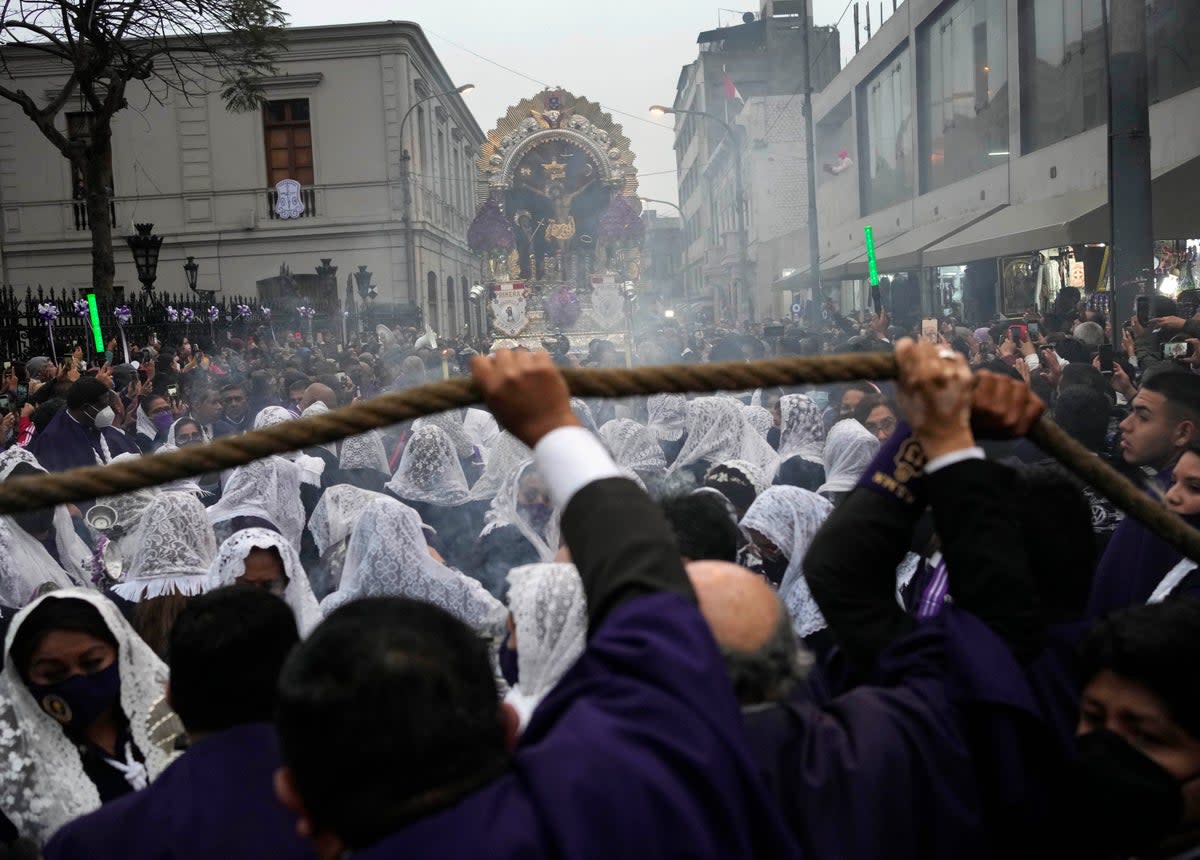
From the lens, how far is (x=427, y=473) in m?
6.41

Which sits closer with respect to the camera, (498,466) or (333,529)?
(333,529)

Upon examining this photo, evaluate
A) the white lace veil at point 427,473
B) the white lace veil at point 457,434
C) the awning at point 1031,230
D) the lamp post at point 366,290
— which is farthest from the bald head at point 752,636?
the lamp post at point 366,290

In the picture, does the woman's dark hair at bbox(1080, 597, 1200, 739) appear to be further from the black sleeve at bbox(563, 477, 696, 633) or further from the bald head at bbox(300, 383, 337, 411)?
the bald head at bbox(300, 383, 337, 411)

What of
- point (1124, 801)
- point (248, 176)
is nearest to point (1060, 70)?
point (1124, 801)

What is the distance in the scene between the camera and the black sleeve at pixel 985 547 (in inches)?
66.5

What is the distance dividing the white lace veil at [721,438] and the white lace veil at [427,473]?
1.35 metres

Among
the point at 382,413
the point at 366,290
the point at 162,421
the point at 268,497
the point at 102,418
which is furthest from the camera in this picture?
the point at 366,290

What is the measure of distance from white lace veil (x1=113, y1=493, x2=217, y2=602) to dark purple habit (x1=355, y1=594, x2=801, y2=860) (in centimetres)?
331

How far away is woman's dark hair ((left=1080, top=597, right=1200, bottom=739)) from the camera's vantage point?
1.70 metres

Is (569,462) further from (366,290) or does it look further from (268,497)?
(366,290)

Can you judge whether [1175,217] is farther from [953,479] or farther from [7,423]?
[953,479]

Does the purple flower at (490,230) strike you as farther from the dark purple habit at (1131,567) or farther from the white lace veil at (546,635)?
the white lace veil at (546,635)

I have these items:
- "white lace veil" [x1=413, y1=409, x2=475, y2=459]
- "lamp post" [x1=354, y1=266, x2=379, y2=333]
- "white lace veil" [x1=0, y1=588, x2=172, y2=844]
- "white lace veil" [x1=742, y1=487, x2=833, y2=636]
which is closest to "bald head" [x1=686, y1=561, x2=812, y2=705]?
"white lace veil" [x1=0, y1=588, x2=172, y2=844]

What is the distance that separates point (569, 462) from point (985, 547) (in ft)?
2.04
